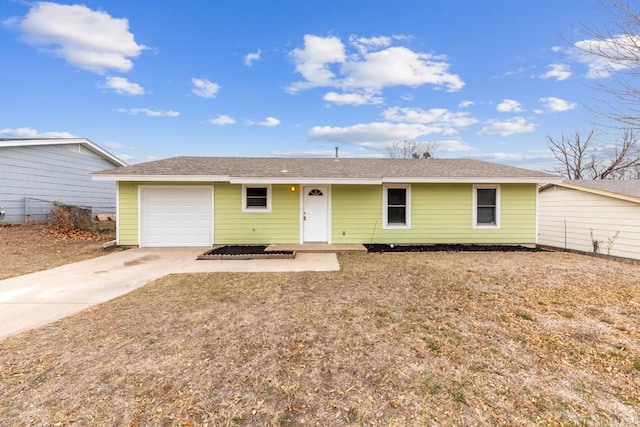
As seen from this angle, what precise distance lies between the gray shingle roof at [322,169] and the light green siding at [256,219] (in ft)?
2.49

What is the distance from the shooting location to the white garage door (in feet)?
33.1

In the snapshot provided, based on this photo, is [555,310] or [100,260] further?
[100,260]

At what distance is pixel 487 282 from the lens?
233 inches

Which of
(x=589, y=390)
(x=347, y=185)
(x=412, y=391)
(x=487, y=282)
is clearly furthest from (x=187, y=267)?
(x=589, y=390)

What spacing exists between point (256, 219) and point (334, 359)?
7663 mm

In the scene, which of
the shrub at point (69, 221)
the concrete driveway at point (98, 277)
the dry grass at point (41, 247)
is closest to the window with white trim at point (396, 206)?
the concrete driveway at point (98, 277)

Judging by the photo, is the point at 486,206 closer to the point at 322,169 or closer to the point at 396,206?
the point at 396,206

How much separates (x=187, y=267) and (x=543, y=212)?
45.3 feet

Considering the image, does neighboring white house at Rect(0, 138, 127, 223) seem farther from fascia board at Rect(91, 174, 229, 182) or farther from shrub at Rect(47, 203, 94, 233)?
fascia board at Rect(91, 174, 229, 182)

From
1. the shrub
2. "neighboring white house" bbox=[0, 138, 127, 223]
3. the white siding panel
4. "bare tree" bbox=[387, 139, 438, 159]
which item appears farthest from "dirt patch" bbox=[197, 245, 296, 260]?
"bare tree" bbox=[387, 139, 438, 159]

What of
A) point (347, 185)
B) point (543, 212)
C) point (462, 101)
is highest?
point (462, 101)

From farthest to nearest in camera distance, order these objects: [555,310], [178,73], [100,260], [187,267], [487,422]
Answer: [178,73] → [100,260] → [187,267] → [555,310] → [487,422]

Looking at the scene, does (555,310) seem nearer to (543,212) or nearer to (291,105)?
(543,212)

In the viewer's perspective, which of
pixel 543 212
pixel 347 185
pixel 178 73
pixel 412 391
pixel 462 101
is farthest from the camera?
pixel 462 101
